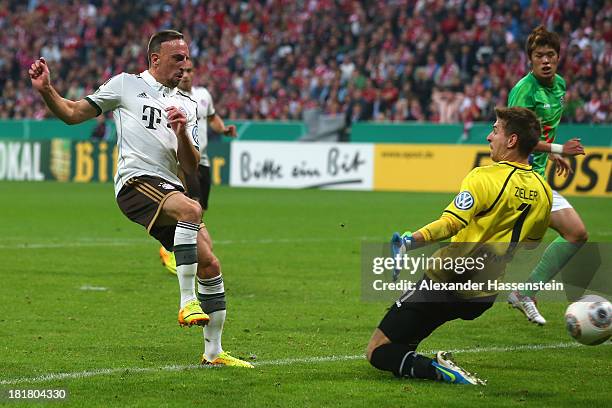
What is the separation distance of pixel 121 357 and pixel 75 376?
0.71 meters

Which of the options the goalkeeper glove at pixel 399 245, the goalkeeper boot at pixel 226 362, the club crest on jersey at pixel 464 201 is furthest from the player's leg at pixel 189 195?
the goalkeeper glove at pixel 399 245

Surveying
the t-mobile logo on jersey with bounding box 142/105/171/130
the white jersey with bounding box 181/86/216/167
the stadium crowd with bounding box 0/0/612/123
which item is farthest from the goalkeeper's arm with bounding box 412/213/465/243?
the stadium crowd with bounding box 0/0/612/123

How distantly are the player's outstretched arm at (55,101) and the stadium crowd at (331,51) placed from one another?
2043cm

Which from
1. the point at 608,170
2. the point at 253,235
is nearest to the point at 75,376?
the point at 253,235

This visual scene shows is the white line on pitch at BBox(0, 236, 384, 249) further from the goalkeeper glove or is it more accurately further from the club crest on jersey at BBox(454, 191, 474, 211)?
the goalkeeper glove

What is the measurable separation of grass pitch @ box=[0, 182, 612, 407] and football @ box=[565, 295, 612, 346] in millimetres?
267

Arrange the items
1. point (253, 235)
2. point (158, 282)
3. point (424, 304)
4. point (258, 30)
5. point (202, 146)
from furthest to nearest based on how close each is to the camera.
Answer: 1. point (258, 30)
2. point (253, 235)
3. point (202, 146)
4. point (158, 282)
5. point (424, 304)

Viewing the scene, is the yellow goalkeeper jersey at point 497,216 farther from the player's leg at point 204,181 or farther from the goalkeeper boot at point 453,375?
the player's leg at point 204,181

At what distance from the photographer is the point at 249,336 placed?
27.0 feet

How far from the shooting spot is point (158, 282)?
11406 mm

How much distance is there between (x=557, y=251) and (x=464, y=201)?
340 centimetres

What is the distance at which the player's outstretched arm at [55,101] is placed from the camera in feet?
22.5

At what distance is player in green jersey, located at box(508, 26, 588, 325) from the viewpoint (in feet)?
29.0

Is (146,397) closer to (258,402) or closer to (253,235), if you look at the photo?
(258,402)
